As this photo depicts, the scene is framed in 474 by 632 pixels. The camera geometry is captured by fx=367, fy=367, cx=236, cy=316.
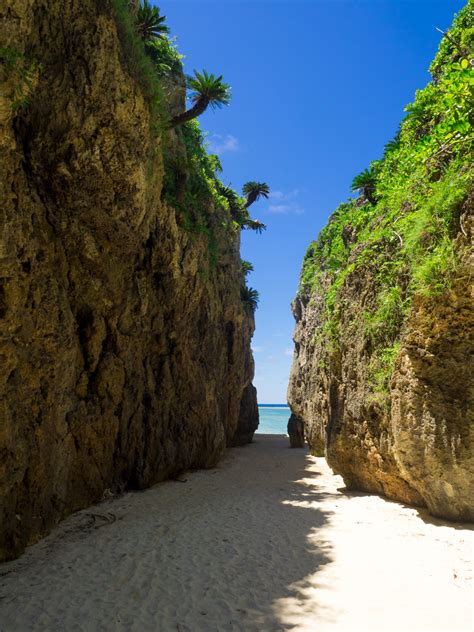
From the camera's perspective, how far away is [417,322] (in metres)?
8.35

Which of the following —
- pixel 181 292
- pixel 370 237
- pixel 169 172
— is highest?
pixel 169 172

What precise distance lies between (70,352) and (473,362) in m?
8.61

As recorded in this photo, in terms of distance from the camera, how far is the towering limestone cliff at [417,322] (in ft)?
24.4

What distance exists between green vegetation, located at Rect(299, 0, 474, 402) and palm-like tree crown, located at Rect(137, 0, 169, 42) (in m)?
8.35

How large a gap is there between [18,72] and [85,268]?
14.2 ft

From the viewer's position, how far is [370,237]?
11.6m

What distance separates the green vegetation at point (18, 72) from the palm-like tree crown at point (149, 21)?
20.4 ft

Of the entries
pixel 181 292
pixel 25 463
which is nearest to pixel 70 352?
pixel 25 463

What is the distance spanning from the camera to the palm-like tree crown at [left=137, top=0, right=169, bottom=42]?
11.2 metres

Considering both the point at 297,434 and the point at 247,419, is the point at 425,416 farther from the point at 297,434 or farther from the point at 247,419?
the point at 247,419

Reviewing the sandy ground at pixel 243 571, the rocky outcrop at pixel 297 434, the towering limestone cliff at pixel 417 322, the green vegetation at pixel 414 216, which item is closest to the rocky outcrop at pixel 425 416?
the towering limestone cliff at pixel 417 322

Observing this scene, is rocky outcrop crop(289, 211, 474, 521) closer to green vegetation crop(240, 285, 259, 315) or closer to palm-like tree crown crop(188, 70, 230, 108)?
palm-like tree crown crop(188, 70, 230, 108)

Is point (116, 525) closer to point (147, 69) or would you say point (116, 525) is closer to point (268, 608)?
point (268, 608)

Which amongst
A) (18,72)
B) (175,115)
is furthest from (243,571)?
(175,115)
